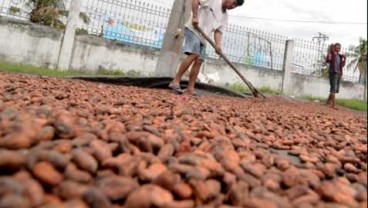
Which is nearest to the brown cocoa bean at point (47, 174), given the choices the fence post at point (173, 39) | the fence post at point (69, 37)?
the fence post at point (173, 39)

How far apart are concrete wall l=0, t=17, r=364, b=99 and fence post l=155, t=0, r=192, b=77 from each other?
258 centimetres

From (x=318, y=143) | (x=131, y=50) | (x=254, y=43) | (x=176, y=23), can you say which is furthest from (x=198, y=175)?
(x=254, y=43)

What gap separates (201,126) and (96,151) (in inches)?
29.0

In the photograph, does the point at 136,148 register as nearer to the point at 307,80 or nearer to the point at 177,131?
the point at 177,131

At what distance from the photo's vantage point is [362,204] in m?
0.95

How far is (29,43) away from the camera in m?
8.23

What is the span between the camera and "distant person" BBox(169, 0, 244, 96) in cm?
420

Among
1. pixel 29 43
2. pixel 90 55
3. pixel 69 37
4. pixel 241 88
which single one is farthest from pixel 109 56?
pixel 241 88

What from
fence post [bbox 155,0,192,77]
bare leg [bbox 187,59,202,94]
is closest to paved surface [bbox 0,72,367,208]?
bare leg [bbox 187,59,202,94]

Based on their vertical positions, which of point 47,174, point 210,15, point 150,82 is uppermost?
point 210,15

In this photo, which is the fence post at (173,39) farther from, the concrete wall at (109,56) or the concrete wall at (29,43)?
the concrete wall at (29,43)

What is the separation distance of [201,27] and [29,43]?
528 centimetres

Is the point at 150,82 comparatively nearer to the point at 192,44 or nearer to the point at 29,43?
the point at 192,44

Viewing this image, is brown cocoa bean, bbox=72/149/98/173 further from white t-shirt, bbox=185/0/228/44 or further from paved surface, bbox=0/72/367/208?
white t-shirt, bbox=185/0/228/44
